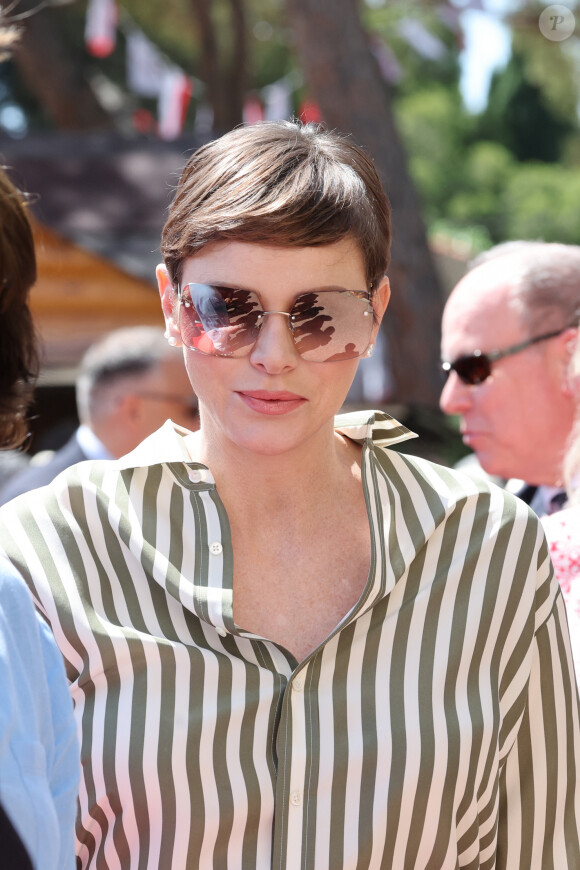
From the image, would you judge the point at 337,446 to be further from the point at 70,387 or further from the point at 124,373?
the point at 70,387

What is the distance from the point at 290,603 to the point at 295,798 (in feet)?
1.03

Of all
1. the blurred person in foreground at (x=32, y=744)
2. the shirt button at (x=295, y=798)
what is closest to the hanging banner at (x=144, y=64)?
the shirt button at (x=295, y=798)

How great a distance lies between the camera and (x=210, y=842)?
1.66 metres

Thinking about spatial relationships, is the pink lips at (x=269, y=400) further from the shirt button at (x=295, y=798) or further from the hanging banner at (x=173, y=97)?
the hanging banner at (x=173, y=97)

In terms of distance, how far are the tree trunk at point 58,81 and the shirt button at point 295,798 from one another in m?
10.6

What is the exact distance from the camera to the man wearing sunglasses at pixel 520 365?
9.52 ft

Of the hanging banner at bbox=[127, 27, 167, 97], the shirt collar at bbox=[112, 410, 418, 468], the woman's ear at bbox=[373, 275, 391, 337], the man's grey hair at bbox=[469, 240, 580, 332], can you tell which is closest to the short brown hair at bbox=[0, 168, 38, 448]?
the shirt collar at bbox=[112, 410, 418, 468]

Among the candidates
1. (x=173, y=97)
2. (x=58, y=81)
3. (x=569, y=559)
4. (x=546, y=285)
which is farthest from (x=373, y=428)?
(x=173, y=97)

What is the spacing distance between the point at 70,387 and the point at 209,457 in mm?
9490

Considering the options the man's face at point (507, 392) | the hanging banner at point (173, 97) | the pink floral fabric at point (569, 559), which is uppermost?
the hanging banner at point (173, 97)

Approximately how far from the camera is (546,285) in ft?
9.89

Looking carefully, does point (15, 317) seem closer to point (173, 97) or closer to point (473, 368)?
point (473, 368)

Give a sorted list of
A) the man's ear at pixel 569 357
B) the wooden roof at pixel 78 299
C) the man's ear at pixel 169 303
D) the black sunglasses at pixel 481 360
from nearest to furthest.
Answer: the man's ear at pixel 169 303
the man's ear at pixel 569 357
the black sunglasses at pixel 481 360
the wooden roof at pixel 78 299

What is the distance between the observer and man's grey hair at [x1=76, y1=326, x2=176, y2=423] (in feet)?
16.5
